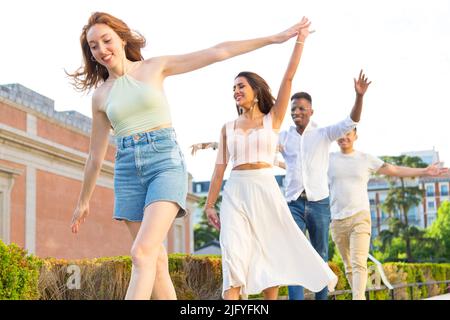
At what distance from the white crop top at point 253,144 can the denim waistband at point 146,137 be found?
1.47 metres

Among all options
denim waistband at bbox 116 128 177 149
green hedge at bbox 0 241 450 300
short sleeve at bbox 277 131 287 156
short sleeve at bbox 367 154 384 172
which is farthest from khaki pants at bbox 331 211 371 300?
denim waistband at bbox 116 128 177 149

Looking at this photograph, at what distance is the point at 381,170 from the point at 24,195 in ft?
62.0

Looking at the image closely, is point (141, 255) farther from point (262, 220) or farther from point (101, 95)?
point (262, 220)

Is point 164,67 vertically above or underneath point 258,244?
above

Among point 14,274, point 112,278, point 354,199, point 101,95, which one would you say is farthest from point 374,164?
point 112,278

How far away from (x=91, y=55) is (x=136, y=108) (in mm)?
596

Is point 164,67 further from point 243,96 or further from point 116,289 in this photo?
point 116,289

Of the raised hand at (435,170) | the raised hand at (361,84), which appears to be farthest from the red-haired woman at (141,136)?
the raised hand at (435,170)

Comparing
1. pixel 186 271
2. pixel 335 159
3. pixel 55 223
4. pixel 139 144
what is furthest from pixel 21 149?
pixel 139 144

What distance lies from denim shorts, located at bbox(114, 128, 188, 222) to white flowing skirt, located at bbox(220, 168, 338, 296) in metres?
1.32

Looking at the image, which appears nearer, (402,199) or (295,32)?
(295,32)

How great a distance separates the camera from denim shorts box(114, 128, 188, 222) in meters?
4.60

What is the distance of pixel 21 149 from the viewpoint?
2591cm

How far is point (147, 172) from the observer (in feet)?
15.3
